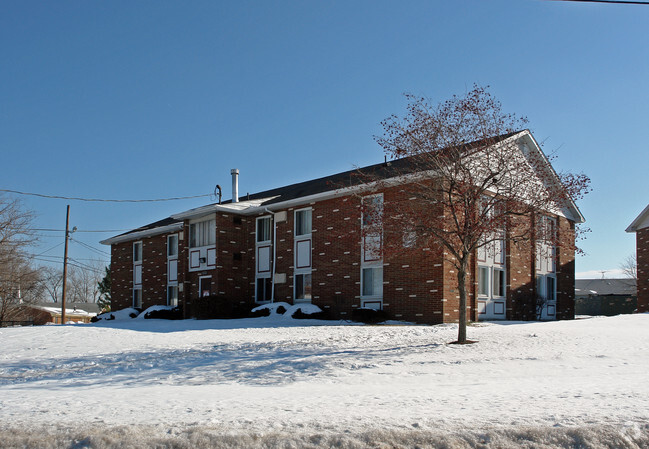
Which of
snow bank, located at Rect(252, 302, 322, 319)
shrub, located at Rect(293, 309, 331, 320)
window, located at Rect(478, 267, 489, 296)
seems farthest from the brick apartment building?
snow bank, located at Rect(252, 302, 322, 319)

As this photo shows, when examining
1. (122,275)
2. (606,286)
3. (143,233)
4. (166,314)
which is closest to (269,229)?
(166,314)

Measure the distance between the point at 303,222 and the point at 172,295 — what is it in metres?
11.2

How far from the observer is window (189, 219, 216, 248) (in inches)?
1184

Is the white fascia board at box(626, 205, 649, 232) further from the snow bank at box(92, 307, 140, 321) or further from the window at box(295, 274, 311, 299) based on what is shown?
the snow bank at box(92, 307, 140, 321)

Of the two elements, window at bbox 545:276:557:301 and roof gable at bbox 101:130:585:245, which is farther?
window at bbox 545:276:557:301

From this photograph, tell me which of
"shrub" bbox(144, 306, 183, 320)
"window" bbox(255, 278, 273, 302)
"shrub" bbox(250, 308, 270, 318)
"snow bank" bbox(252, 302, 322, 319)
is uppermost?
"window" bbox(255, 278, 273, 302)

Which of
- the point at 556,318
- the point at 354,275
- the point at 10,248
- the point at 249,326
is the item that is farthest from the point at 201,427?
the point at 10,248

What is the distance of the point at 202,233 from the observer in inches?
1214

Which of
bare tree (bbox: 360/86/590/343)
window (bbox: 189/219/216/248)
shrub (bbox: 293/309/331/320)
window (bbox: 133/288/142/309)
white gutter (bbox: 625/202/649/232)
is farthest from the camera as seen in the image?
window (bbox: 133/288/142/309)

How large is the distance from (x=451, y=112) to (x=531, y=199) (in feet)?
9.58

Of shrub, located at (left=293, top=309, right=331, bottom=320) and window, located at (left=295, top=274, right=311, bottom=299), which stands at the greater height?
window, located at (left=295, top=274, right=311, bottom=299)

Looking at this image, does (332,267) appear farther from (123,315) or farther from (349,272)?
(123,315)

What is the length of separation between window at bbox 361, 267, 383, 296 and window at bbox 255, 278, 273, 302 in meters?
5.92

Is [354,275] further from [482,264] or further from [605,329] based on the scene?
[605,329]
